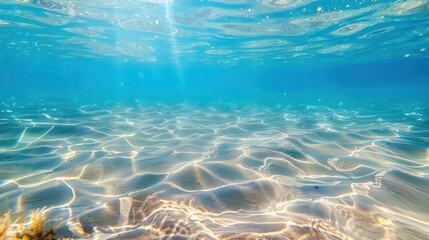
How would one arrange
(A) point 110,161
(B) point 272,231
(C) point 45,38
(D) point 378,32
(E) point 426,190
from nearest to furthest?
1. (B) point 272,231
2. (E) point 426,190
3. (A) point 110,161
4. (D) point 378,32
5. (C) point 45,38

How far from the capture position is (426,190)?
10.5ft

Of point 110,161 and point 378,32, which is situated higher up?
point 378,32

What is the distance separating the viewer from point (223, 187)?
320 centimetres

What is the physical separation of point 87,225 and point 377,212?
346 cm

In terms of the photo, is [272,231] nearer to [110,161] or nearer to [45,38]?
[110,161]

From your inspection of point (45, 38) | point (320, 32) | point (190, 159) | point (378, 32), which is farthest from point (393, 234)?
point (45, 38)

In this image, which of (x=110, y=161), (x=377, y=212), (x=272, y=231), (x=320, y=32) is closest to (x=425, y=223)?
(x=377, y=212)

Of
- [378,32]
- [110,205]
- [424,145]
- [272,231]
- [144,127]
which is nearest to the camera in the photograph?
[272,231]

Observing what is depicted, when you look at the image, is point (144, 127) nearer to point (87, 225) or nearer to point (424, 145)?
point (87, 225)

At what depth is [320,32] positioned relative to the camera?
20.0 meters

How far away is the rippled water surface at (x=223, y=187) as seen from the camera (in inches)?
81.3

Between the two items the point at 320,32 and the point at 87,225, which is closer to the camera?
the point at 87,225

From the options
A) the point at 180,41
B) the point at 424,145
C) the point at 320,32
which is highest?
the point at 180,41

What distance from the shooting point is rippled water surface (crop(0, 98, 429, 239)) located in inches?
81.3
